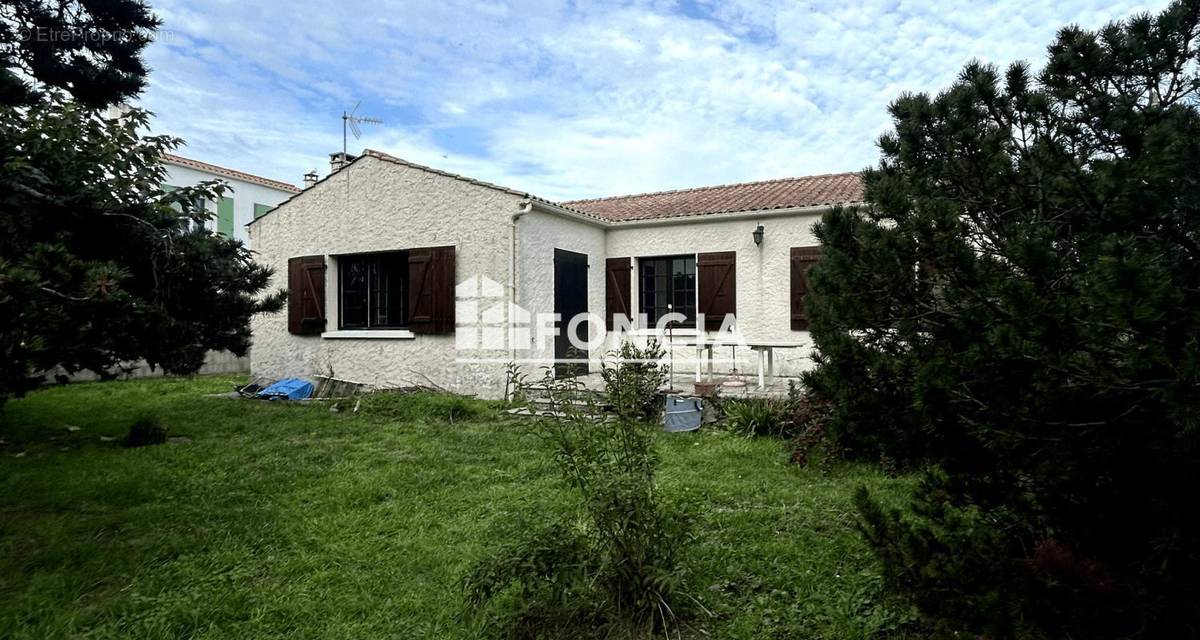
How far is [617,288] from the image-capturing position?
37.1 ft

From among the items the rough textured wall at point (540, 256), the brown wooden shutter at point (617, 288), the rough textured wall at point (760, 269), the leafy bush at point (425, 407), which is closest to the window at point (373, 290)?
the leafy bush at point (425, 407)

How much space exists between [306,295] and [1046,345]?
1189cm

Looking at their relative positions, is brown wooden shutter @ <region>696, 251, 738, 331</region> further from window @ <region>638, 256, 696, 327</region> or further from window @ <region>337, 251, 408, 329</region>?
window @ <region>337, 251, 408, 329</region>

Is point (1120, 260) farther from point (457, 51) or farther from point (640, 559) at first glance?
point (457, 51)

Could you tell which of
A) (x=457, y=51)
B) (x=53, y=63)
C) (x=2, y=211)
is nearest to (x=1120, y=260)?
(x=2, y=211)

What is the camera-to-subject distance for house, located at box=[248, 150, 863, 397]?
9578mm

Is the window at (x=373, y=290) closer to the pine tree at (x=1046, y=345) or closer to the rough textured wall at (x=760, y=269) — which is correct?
the rough textured wall at (x=760, y=269)

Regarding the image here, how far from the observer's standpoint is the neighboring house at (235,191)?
2159 centimetres

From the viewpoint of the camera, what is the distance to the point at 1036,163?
2209mm

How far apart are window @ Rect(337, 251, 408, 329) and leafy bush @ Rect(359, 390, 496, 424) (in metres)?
1.96

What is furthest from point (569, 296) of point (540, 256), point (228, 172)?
point (228, 172)

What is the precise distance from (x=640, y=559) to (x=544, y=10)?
799 centimetres

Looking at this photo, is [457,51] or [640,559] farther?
[457,51]

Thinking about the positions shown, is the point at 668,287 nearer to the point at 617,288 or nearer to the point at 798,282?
the point at 617,288
